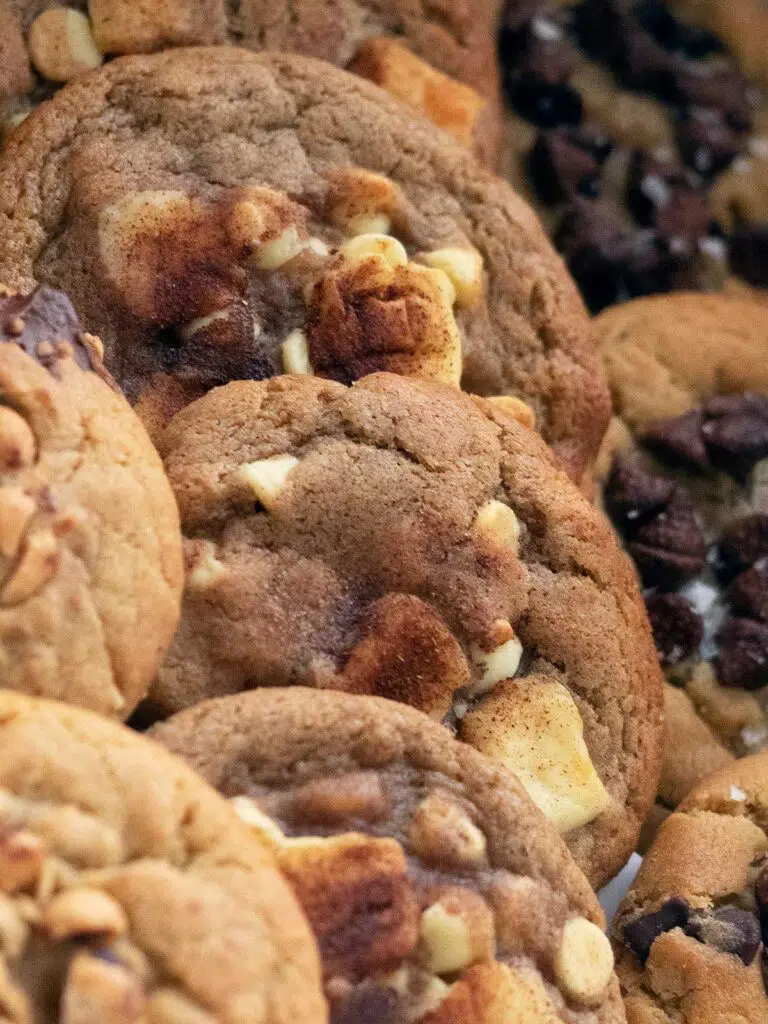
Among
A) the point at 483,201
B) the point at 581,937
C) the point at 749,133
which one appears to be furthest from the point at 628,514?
the point at 749,133

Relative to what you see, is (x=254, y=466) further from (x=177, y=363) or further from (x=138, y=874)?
(x=138, y=874)

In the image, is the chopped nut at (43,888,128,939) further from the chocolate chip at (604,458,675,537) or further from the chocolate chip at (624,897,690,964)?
the chocolate chip at (604,458,675,537)

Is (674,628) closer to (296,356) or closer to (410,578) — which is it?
(410,578)

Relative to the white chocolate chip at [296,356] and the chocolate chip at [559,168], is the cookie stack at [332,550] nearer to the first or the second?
the white chocolate chip at [296,356]

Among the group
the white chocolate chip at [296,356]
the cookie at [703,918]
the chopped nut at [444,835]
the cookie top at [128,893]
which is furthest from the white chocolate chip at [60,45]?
the cookie at [703,918]

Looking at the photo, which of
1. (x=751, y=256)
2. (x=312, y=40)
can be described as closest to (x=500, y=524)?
(x=312, y=40)

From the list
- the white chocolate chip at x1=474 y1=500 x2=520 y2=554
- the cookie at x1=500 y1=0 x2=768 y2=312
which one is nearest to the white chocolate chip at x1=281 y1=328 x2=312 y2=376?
the white chocolate chip at x1=474 y1=500 x2=520 y2=554
